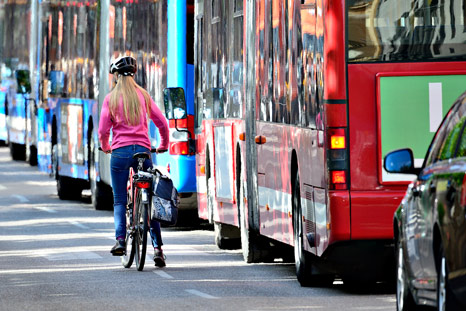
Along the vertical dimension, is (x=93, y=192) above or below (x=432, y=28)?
below

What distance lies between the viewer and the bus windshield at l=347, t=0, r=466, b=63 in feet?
44.6

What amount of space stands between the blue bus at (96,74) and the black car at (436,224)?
1098 cm

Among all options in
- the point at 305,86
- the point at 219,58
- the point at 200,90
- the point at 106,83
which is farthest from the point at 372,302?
the point at 106,83

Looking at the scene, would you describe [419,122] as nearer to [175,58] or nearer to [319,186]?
[319,186]

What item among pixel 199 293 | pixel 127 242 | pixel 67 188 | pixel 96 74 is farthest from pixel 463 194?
pixel 67 188

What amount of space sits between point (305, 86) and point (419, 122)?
125 cm

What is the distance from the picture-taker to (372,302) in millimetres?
13680

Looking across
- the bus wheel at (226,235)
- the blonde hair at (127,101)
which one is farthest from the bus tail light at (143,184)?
the bus wheel at (226,235)

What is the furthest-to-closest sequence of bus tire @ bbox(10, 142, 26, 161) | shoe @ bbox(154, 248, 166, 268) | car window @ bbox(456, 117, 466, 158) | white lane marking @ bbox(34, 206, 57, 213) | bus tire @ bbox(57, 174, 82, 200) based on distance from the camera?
1. bus tire @ bbox(10, 142, 26, 161)
2. bus tire @ bbox(57, 174, 82, 200)
3. white lane marking @ bbox(34, 206, 57, 213)
4. shoe @ bbox(154, 248, 166, 268)
5. car window @ bbox(456, 117, 466, 158)

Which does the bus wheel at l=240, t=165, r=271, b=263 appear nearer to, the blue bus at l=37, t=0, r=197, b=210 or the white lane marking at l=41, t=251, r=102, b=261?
the white lane marking at l=41, t=251, r=102, b=261

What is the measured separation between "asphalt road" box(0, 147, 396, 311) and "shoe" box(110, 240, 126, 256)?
0.18 m

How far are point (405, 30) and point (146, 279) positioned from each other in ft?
12.3

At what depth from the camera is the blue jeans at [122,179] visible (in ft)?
55.4

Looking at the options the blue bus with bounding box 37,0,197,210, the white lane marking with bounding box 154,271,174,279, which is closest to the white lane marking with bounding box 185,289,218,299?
the white lane marking with bounding box 154,271,174,279
